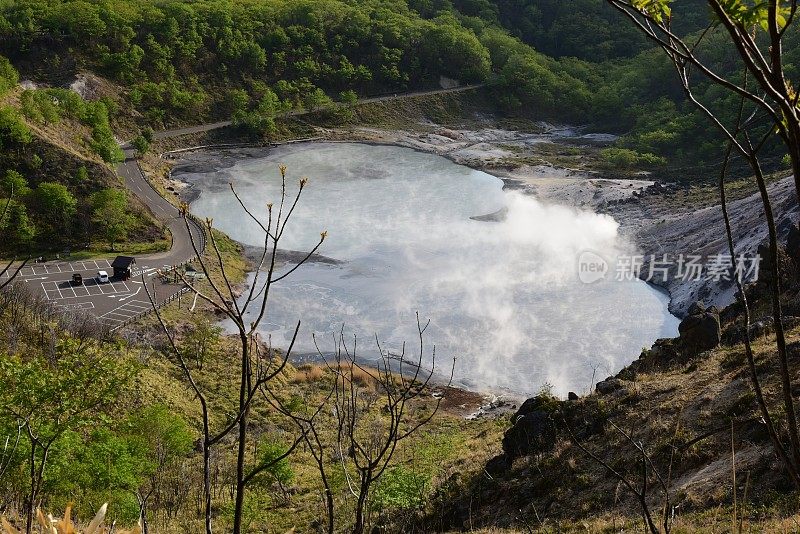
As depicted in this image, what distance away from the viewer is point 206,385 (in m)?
29.8

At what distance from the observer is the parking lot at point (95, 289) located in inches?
1325

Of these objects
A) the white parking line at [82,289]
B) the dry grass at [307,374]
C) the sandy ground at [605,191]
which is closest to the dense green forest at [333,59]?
the sandy ground at [605,191]

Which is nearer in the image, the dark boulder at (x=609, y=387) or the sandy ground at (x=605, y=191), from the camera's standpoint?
the dark boulder at (x=609, y=387)

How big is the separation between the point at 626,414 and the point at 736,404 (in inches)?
110

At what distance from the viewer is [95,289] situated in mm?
35844

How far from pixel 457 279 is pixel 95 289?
18.5m

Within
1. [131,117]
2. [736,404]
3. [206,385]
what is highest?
[131,117]

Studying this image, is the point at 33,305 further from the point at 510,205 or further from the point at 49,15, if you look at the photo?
the point at 49,15

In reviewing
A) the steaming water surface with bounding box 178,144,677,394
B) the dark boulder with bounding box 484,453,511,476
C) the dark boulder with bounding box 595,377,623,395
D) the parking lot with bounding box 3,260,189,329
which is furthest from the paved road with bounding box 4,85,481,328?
the dark boulder with bounding box 595,377,623,395

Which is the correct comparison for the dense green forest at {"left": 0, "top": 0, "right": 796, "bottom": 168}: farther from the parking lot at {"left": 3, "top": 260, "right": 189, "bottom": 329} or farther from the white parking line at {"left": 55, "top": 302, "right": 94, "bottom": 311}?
the white parking line at {"left": 55, "top": 302, "right": 94, "bottom": 311}

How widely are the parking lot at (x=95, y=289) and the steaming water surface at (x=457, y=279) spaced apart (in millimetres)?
6060

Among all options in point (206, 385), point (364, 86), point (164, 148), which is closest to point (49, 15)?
point (164, 148)

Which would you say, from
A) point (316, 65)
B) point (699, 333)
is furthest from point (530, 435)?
point (316, 65)

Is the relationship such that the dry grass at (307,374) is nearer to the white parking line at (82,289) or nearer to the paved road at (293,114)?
the white parking line at (82,289)
